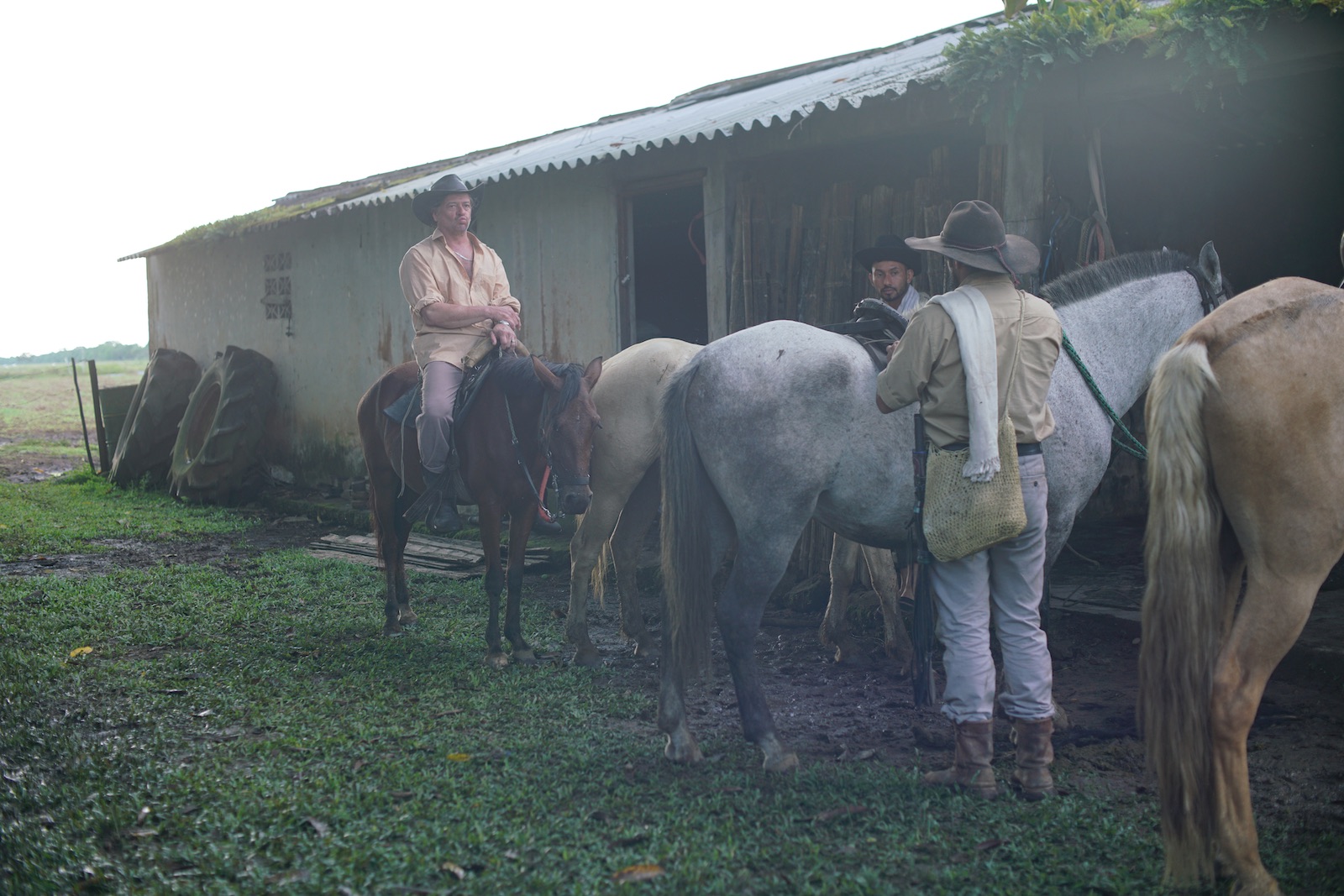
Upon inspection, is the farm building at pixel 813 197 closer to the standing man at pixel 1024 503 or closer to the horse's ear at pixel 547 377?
the horse's ear at pixel 547 377

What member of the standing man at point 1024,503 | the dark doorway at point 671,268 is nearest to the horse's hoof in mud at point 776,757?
the standing man at point 1024,503

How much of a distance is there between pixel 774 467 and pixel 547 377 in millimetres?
1928

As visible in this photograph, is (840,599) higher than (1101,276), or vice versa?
(1101,276)

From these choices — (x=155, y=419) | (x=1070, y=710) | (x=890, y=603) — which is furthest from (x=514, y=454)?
(x=155, y=419)

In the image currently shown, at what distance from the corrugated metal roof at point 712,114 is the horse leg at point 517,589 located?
2.65m

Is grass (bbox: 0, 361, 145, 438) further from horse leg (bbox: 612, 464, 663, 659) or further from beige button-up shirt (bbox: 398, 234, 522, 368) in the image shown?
horse leg (bbox: 612, 464, 663, 659)

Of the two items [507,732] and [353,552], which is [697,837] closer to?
[507,732]

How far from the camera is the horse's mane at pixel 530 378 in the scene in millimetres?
5270

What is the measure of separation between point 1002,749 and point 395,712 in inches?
108

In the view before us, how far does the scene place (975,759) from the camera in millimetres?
3533

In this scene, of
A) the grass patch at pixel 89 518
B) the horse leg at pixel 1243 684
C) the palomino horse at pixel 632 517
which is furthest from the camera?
the grass patch at pixel 89 518

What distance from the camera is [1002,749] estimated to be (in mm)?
3986

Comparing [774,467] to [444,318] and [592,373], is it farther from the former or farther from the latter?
[444,318]

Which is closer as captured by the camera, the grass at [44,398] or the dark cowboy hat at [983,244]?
the dark cowboy hat at [983,244]
